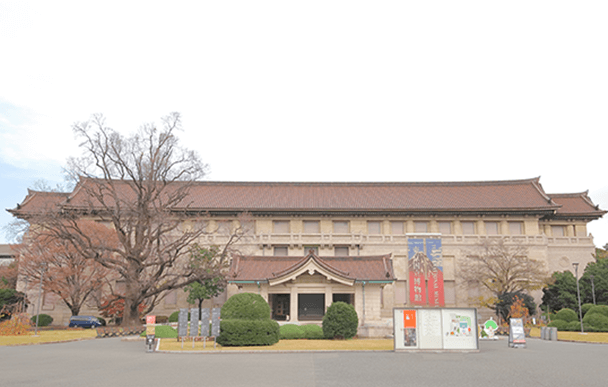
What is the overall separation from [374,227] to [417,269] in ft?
22.2

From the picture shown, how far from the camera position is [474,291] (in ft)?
148

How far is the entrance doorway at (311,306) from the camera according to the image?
3300 cm

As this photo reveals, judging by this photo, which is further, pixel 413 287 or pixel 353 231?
pixel 353 231

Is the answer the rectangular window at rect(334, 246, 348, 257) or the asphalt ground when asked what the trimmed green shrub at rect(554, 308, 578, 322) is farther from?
the rectangular window at rect(334, 246, 348, 257)

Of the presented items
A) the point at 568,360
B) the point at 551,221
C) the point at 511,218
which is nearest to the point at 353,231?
the point at 511,218

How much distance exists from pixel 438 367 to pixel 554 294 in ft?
106

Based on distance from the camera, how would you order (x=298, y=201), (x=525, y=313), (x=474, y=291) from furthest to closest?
(x=298, y=201) < (x=474, y=291) < (x=525, y=313)

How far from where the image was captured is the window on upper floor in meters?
47.5

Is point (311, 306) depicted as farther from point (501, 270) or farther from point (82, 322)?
point (82, 322)

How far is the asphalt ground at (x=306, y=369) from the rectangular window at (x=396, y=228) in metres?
28.5

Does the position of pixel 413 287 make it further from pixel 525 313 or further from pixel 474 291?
pixel 525 313

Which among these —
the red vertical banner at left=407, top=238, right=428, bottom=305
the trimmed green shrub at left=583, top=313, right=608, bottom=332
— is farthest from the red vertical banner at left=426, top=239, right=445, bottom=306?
the trimmed green shrub at left=583, top=313, right=608, bottom=332

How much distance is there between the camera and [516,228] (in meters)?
47.6

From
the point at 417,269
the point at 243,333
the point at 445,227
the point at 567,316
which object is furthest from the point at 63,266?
the point at 567,316
